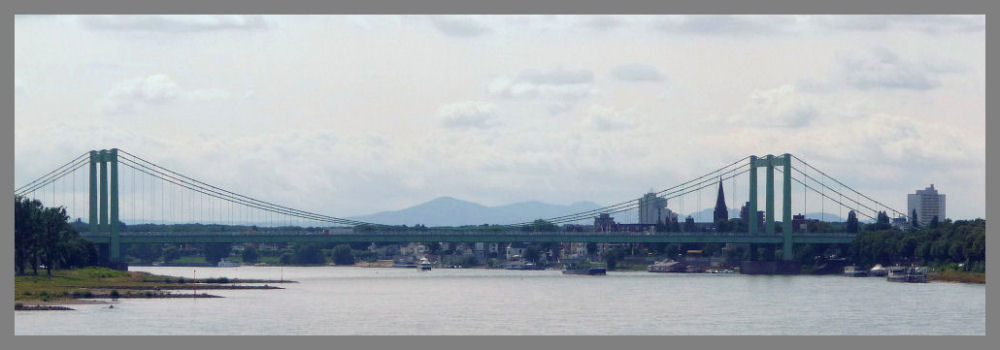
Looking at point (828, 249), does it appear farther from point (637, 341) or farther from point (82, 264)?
point (637, 341)

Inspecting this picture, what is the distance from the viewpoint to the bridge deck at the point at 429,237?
14375 centimetres

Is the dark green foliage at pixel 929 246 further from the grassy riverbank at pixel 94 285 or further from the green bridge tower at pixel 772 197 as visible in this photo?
the grassy riverbank at pixel 94 285

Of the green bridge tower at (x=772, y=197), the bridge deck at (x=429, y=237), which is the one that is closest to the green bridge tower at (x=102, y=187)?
the bridge deck at (x=429, y=237)

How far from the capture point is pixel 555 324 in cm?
7619

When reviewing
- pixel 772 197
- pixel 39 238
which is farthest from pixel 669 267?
pixel 39 238

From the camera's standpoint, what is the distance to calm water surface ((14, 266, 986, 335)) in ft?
237

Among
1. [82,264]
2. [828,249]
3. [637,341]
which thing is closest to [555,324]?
[637,341]

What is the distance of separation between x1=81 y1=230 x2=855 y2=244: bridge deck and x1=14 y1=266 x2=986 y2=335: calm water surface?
26090mm

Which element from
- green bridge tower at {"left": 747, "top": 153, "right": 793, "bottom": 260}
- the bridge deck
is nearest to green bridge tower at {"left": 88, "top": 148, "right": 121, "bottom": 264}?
the bridge deck

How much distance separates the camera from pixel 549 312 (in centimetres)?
8569

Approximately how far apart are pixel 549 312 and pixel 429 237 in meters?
61.0

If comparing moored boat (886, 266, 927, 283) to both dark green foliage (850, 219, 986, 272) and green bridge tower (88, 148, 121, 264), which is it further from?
green bridge tower (88, 148, 121, 264)

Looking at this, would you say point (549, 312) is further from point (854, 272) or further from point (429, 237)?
point (854, 272)

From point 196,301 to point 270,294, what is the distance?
40.5ft
